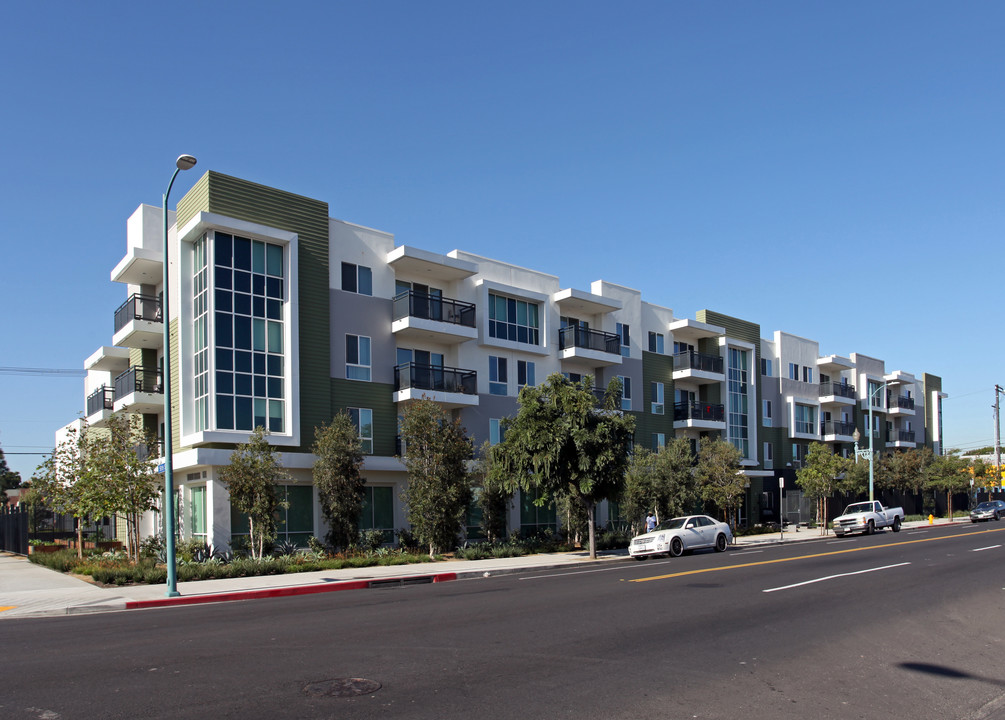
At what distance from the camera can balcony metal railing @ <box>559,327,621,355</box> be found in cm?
4150

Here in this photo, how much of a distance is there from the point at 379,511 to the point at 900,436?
2219 inches

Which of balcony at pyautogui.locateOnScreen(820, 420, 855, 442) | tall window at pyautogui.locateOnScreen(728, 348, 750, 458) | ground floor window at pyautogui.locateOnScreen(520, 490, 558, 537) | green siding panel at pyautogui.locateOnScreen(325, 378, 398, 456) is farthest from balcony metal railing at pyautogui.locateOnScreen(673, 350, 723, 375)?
green siding panel at pyautogui.locateOnScreen(325, 378, 398, 456)

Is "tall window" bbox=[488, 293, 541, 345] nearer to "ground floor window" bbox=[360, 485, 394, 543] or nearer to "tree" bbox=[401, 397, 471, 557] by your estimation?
"ground floor window" bbox=[360, 485, 394, 543]

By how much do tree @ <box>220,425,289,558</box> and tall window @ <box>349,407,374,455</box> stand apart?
611 centimetres

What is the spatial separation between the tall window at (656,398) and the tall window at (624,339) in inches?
110

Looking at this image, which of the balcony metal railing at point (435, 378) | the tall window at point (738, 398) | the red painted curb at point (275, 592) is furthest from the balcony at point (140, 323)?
the tall window at point (738, 398)

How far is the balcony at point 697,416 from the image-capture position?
47741mm

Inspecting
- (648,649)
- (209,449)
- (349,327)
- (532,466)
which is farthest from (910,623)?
(349,327)

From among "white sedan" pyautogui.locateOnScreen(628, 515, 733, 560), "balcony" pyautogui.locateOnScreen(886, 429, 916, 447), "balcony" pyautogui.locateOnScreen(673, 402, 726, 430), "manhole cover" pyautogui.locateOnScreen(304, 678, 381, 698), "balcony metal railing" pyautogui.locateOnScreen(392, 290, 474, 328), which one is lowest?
"white sedan" pyautogui.locateOnScreen(628, 515, 733, 560)

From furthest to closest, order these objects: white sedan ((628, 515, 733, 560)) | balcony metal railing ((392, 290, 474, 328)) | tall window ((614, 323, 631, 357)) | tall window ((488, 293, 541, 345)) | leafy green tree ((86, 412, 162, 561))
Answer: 1. tall window ((614, 323, 631, 357))
2. tall window ((488, 293, 541, 345))
3. balcony metal railing ((392, 290, 474, 328))
4. white sedan ((628, 515, 733, 560))
5. leafy green tree ((86, 412, 162, 561))

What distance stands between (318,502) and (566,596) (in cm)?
1661

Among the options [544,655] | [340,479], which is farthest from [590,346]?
[544,655]

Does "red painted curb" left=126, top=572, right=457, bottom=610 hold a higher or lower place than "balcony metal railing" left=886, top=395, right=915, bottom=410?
lower

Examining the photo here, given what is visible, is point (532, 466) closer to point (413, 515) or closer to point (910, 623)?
point (413, 515)
